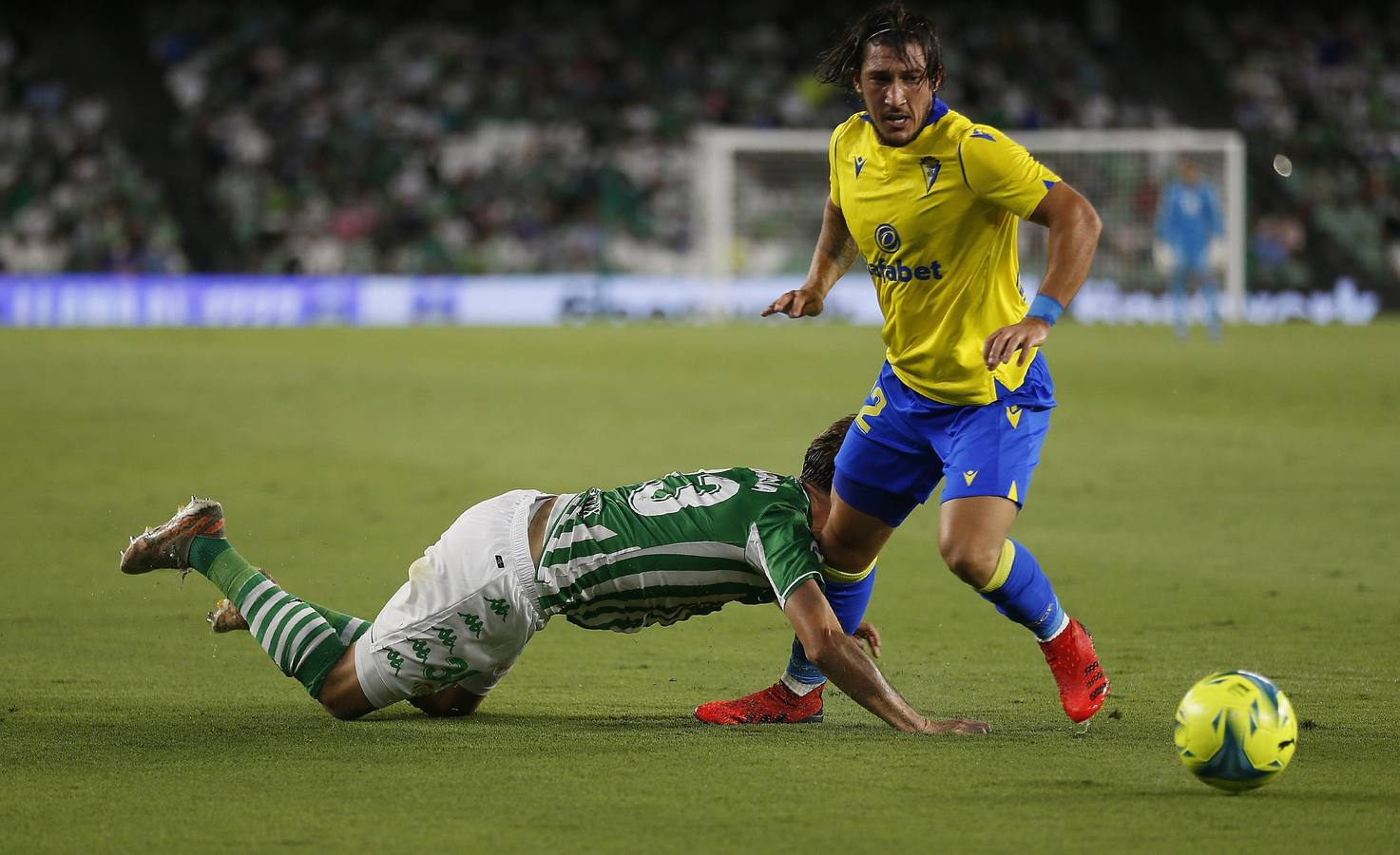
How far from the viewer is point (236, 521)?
9.48 metres

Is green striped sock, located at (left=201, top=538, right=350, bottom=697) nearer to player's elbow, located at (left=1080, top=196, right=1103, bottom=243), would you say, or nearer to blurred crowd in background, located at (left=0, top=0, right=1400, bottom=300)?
player's elbow, located at (left=1080, top=196, right=1103, bottom=243)

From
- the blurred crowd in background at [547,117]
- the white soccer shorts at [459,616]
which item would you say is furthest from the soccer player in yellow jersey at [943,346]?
the blurred crowd in background at [547,117]

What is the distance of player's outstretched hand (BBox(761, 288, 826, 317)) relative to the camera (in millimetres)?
5648

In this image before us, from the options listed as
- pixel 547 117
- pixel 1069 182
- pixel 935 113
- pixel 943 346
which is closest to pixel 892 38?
pixel 935 113

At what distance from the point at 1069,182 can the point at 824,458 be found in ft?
72.8

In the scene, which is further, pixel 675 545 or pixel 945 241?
pixel 945 241

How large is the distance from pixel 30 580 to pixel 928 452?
4.28 m

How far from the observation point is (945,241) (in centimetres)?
525

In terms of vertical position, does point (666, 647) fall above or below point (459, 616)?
below

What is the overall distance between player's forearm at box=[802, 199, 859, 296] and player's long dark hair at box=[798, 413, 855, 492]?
519 mm

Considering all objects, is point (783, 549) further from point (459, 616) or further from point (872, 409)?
point (459, 616)

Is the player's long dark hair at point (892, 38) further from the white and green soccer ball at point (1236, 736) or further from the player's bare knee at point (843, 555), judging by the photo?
the white and green soccer ball at point (1236, 736)

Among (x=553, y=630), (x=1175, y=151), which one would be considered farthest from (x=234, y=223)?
(x=553, y=630)

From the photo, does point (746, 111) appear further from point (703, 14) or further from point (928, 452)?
point (928, 452)
